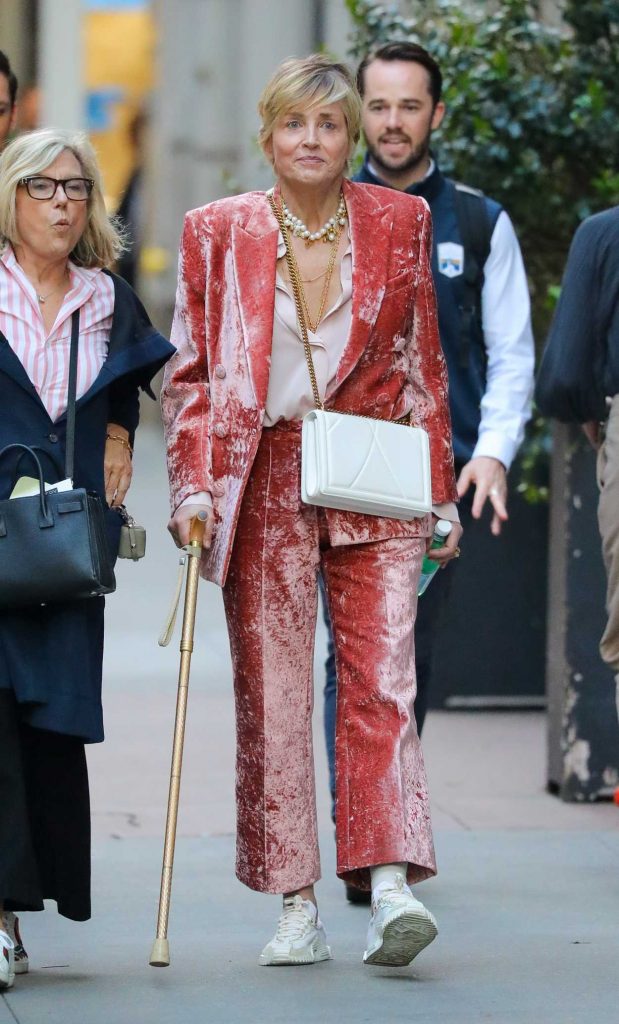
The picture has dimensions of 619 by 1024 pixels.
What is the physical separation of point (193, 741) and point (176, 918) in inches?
90.0

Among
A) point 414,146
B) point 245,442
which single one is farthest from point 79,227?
point 414,146

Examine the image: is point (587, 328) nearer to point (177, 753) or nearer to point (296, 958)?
point (177, 753)

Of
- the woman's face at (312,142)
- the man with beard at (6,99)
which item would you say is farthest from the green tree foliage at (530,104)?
the woman's face at (312,142)

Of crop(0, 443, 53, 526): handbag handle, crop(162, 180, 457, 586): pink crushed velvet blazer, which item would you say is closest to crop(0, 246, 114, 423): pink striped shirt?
crop(0, 443, 53, 526): handbag handle

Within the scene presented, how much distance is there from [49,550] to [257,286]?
2.54 ft

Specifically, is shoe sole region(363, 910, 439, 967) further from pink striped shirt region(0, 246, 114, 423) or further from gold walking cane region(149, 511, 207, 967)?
pink striped shirt region(0, 246, 114, 423)

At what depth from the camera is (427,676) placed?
213 inches

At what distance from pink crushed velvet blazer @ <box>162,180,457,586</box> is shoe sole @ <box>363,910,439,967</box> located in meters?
0.84

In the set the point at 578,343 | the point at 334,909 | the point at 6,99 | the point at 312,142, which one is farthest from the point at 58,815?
the point at 6,99

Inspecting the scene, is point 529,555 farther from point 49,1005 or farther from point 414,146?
point 49,1005

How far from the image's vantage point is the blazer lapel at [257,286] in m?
4.39

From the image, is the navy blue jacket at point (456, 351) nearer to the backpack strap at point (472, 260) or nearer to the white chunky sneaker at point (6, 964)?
the backpack strap at point (472, 260)

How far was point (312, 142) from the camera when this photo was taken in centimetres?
445

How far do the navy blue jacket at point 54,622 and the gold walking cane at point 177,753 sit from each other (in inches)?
6.9
